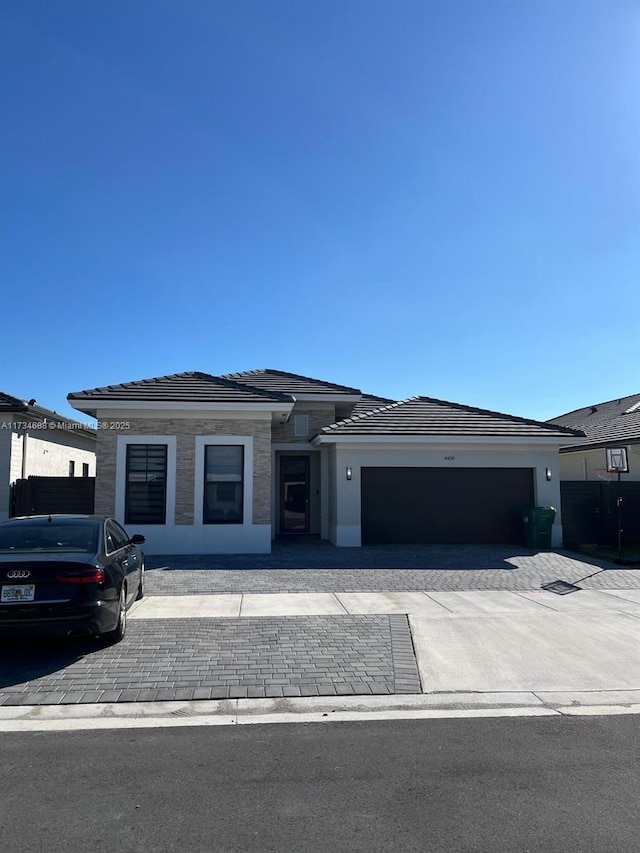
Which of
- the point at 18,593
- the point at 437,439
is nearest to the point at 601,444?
the point at 437,439

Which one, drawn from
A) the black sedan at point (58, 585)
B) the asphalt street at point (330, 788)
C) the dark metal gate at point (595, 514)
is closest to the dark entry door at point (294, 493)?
the dark metal gate at point (595, 514)

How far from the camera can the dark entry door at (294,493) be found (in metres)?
18.6

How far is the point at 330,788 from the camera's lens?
387 cm

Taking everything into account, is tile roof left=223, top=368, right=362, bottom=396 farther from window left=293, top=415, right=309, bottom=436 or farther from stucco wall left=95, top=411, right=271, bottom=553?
stucco wall left=95, top=411, right=271, bottom=553

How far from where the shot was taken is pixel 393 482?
53.9 feet

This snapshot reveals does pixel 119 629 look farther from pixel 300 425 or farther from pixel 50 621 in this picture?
pixel 300 425

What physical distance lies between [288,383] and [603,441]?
35.3ft

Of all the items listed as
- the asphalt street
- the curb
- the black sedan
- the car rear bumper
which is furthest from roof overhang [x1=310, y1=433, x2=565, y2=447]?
the asphalt street

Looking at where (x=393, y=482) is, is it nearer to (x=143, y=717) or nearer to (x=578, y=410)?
(x=143, y=717)

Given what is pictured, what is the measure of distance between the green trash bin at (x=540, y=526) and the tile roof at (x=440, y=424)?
6.72 feet

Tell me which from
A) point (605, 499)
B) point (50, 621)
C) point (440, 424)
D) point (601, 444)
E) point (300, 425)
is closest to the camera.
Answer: point (50, 621)

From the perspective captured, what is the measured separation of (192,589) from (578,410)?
2729 cm

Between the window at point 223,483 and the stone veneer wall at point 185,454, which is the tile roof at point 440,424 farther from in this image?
the window at point 223,483

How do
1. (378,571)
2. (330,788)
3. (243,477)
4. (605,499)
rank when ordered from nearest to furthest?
(330,788)
(378,571)
(243,477)
(605,499)
